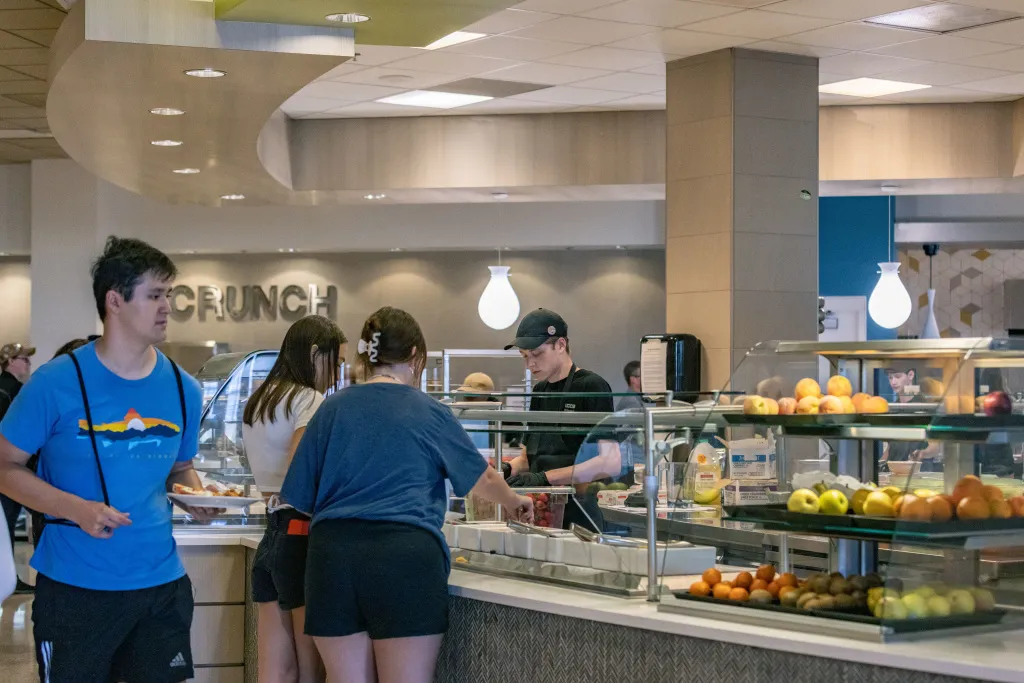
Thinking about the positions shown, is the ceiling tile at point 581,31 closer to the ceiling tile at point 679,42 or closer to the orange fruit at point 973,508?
the ceiling tile at point 679,42

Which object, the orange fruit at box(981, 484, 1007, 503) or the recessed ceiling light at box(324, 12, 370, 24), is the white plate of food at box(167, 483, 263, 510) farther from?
the recessed ceiling light at box(324, 12, 370, 24)

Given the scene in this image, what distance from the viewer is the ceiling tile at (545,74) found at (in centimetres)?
838

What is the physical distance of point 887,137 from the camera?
10023mm

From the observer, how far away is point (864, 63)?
8.27 m

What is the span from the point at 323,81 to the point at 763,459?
6045mm

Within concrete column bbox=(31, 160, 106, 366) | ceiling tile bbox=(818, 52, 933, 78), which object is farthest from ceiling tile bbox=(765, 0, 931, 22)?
concrete column bbox=(31, 160, 106, 366)

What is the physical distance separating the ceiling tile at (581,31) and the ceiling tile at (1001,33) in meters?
1.87

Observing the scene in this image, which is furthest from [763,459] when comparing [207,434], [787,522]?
[207,434]

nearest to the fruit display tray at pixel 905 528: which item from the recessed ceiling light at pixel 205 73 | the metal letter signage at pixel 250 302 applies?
the recessed ceiling light at pixel 205 73

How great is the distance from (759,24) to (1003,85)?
2804 millimetres

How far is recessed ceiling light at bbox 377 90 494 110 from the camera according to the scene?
9.41 m

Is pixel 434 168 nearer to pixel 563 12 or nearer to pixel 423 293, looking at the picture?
pixel 423 293

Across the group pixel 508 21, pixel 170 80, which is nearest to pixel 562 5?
pixel 508 21

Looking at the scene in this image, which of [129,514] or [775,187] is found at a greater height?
[775,187]
